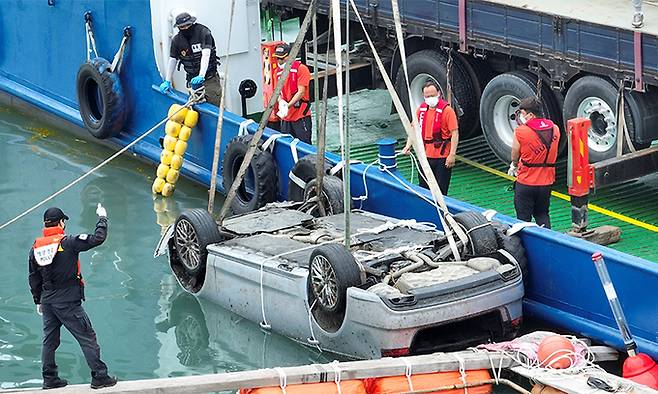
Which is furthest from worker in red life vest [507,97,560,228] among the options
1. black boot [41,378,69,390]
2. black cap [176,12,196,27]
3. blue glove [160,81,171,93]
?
blue glove [160,81,171,93]

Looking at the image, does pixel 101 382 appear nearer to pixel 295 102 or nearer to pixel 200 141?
pixel 295 102

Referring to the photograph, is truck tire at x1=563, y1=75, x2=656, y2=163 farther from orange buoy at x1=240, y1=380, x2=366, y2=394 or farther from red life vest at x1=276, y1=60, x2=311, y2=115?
orange buoy at x1=240, y1=380, x2=366, y2=394

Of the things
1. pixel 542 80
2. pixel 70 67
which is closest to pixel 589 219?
pixel 542 80

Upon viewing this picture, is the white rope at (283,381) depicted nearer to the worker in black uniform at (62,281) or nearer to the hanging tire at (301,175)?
the worker in black uniform at (62,281)

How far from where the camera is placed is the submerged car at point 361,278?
29.6 feet

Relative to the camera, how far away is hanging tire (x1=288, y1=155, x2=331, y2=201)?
37.2 ft

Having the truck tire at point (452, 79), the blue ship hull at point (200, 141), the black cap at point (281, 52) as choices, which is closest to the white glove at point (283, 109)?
the blue ship hull at point (200, 141)

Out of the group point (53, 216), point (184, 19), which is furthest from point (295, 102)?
point (53, 216)

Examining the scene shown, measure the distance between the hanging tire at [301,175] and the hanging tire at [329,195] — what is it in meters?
0.19

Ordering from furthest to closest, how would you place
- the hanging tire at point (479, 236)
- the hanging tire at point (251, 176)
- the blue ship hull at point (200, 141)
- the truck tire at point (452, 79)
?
1. the truck tire at point (452, 79)
2. the hanging tire at point (251, 176)
3. the hanging tire at point (479, 236)
4. the blue ship hull at point (200, 141)

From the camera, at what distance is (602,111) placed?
11508mm

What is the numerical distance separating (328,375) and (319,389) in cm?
10

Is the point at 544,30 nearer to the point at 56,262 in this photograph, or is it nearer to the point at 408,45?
the point at 408,45

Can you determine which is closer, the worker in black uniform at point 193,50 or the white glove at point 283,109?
the white glove at point 283,109
